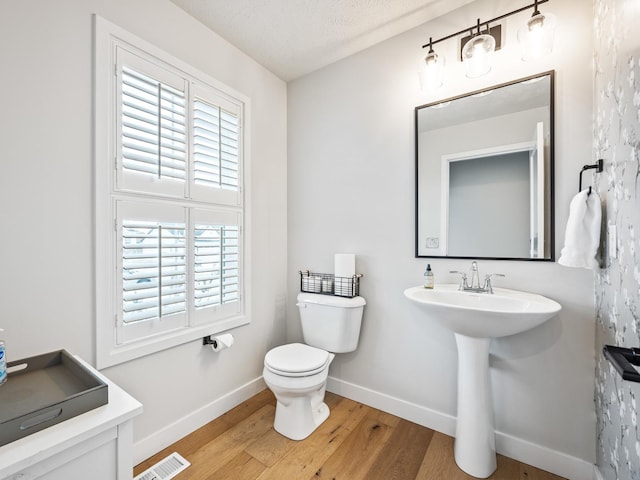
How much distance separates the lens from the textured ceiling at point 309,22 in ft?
5.49

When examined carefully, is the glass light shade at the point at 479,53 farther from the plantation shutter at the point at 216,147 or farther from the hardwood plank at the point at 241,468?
the hardwood plank at the point at 241,468

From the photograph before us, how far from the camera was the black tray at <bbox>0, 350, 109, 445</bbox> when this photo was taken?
0.79 metres

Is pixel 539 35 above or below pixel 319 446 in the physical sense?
above

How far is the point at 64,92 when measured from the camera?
127cm

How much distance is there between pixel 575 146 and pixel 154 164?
2.15 metres

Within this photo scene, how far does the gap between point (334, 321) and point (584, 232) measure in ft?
4.61

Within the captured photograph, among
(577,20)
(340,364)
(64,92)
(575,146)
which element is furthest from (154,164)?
(577,20)

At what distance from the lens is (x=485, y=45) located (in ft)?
4.96

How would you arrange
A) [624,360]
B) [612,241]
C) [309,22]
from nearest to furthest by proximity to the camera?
[624,360]
[612,241]
[309,22]

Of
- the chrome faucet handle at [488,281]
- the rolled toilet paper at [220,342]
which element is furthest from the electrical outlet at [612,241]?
the rolled toilet paper at [220,342]

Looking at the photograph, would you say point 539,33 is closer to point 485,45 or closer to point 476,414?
point 485,45

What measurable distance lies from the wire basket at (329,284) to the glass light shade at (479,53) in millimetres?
1393

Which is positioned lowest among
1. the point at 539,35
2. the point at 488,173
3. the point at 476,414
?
the point at 476,414

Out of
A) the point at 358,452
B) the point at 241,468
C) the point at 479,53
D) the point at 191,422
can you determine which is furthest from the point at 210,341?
Answer: the point at 479,53
